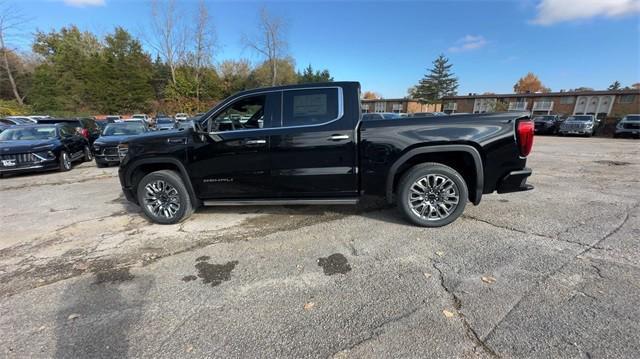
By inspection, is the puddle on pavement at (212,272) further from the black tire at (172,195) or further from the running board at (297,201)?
the black tire at (172,195)

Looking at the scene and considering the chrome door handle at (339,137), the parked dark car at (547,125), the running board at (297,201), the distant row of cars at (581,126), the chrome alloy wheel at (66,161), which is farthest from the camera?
the parked dark car at (547,125)

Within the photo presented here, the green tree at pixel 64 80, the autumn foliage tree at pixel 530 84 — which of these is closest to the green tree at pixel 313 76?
the green tree at pixel 64 80

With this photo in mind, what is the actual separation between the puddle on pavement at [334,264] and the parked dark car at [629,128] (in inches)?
1015

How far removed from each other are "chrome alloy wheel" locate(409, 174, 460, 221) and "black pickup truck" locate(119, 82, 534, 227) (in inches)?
0.5

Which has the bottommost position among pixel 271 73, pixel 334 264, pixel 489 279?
pixel 334 264

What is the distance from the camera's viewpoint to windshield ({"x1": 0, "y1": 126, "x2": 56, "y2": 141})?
8844 mm

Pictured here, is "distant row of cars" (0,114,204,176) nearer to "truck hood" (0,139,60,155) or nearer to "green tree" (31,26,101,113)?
"truck hood" (0,139,60,155)

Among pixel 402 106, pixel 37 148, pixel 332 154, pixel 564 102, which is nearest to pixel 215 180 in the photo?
pixel 332 154

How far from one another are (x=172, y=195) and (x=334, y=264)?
2.76 meters

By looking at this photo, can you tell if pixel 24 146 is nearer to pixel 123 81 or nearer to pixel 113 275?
pixel 113 275

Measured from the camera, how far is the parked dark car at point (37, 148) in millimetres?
8219

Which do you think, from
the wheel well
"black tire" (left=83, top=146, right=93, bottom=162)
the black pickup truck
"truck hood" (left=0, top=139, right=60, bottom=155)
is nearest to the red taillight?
the black pickup truck

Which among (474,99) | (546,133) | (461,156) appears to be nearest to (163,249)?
(461,156)

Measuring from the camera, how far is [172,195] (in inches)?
Answer: 171
